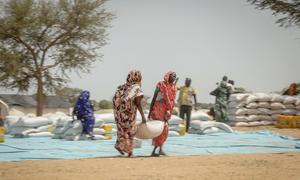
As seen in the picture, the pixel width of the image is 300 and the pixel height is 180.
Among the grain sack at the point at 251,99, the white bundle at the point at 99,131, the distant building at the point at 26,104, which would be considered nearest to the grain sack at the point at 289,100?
the grain sack at the point at 251,99

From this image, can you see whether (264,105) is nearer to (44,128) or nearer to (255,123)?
(255,123)

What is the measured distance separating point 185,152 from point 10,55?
17521 mm

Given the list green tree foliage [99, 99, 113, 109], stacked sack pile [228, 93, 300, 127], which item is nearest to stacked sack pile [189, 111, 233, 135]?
stacked sack pile [228, 93, 300, 127]

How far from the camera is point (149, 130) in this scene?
8.45 m

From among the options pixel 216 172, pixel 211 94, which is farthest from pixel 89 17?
pixel 216 172

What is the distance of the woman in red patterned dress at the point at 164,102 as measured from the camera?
29.0 ft

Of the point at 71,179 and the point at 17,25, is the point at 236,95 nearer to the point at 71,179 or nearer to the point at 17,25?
the point at 17,25

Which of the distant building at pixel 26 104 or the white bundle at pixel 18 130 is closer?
the white bundle at pixel 18 130

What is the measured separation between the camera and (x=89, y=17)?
26.3 meters

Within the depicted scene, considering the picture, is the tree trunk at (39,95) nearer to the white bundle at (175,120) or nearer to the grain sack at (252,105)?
the grain sack at (252,105)

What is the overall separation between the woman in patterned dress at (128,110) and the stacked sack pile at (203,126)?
6.50 m

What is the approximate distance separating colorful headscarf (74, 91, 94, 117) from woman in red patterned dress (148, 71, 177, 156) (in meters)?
3.33

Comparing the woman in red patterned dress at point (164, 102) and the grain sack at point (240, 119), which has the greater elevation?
the woman in red patterned dress at point (164, 102)

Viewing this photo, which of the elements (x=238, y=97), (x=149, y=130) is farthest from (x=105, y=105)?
(x=149, y=130)
